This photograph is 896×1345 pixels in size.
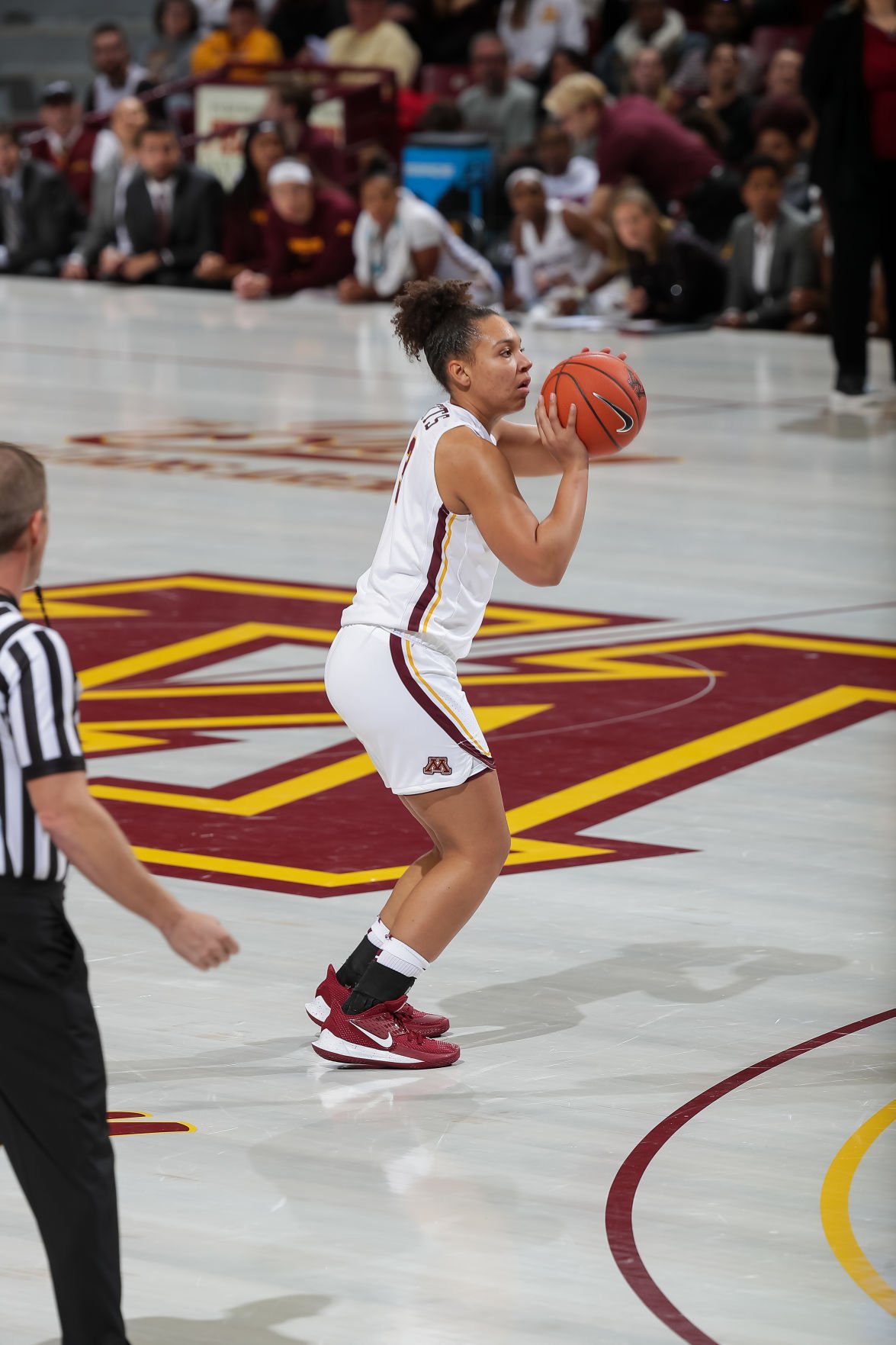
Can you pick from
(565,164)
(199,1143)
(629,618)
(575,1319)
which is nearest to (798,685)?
(629,618)

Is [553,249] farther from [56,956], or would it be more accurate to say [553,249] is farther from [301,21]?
[56,956]

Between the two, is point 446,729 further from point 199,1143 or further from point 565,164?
point 565,164

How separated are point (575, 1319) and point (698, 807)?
2.99 m

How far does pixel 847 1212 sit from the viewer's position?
3.65 meters

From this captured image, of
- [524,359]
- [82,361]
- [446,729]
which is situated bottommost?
[82,361]

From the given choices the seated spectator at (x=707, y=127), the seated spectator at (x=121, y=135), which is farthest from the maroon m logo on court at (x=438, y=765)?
the seated spectator at (x=121, y=135)

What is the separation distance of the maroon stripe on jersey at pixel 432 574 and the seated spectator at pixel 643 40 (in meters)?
17.5

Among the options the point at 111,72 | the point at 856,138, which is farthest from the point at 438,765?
the point at 111,72

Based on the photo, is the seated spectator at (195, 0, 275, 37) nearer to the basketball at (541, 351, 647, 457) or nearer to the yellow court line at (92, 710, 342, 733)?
the yellow court line at (92, 710, 342, 733)

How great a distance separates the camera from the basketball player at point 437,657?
4.36 metres

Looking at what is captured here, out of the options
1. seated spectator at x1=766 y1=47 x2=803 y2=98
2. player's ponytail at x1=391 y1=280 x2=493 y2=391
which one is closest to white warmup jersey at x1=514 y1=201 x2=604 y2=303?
seated spectator at x1=766 y1=47 x2=803 y2=98

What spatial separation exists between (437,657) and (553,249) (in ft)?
47.9

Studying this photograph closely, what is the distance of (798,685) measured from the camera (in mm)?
7488

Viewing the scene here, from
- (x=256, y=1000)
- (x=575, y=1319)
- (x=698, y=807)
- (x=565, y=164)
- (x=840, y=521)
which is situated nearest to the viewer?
(x=575, y=1319)
